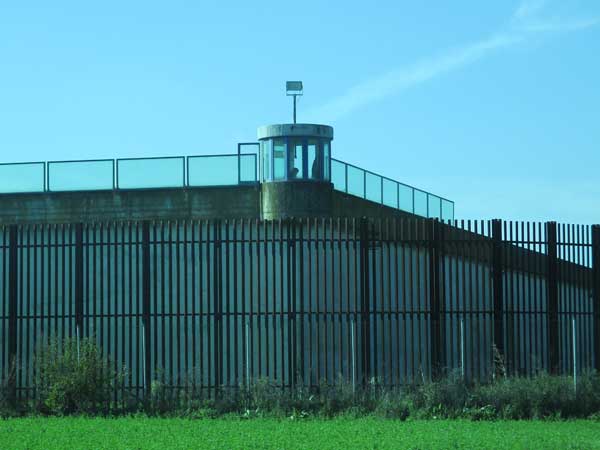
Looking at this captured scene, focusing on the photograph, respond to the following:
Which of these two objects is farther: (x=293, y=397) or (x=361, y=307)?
(x=361, y=307)

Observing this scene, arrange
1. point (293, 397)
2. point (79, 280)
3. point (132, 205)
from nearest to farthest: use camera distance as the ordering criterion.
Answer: point (293, 397) → point (79, 280) → point (132, 205)

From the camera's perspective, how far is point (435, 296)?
20750 mm

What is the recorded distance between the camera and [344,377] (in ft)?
67.9

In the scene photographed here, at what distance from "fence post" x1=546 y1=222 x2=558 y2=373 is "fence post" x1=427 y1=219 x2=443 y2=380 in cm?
209

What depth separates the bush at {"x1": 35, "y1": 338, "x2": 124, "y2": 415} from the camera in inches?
771

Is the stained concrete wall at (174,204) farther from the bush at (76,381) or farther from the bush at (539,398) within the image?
the bush at (539,398)

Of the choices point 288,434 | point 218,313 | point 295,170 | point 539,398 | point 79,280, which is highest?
point 295,170

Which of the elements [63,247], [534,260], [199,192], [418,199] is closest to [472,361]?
[534,260]

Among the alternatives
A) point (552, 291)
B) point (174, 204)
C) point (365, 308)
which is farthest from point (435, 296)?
point (174, 204)

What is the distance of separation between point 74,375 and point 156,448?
5.68 metres

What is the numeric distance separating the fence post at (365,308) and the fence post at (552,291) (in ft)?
11.2

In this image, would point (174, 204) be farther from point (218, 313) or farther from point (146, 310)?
point (218, 313)

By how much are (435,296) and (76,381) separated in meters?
6.63

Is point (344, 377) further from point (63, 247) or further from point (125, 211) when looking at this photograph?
point (125, 211)
